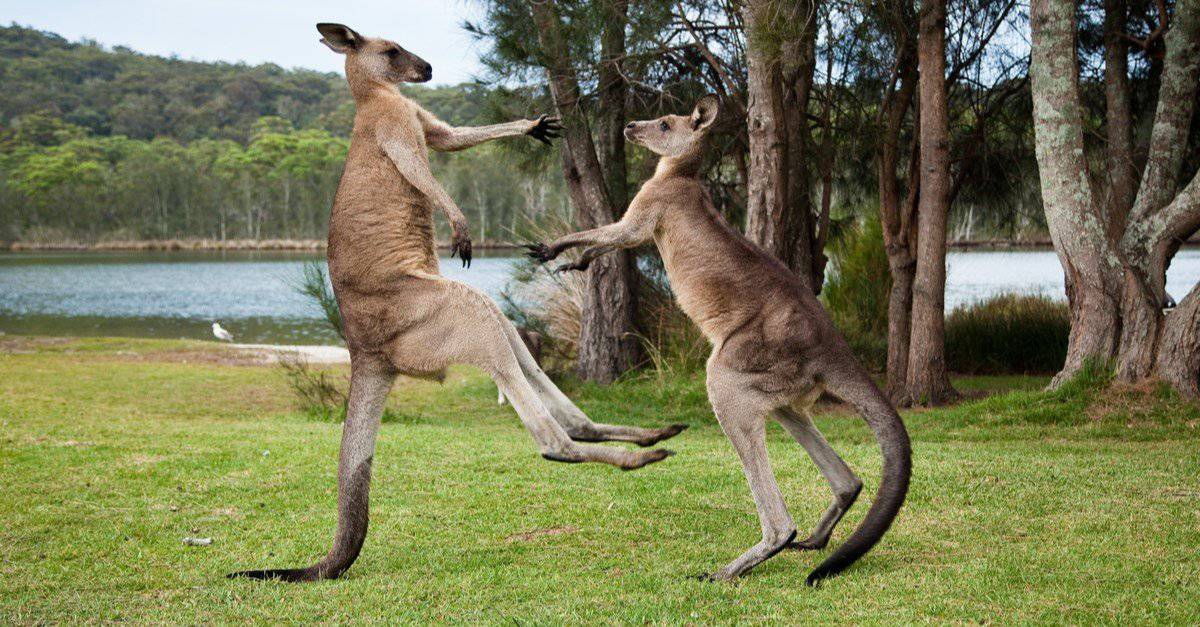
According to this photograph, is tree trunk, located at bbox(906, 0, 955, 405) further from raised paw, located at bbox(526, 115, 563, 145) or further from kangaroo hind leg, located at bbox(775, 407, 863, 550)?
raised paw, located at bbox(526, 115, 563, 145)

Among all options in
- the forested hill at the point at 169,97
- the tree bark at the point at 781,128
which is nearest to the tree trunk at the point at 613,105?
the tree bark at the point at 781,128

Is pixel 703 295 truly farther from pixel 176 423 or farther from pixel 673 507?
pixel 176 423

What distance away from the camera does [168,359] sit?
1666cm

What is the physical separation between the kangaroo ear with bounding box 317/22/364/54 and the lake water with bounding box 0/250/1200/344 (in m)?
11.4

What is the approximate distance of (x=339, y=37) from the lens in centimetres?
434

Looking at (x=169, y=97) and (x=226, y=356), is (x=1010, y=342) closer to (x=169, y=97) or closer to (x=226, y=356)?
(x=226, y=356)

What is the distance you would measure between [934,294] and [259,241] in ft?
219

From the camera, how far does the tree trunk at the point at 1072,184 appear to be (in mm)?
8953

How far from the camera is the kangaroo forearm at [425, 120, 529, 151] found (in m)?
4.50

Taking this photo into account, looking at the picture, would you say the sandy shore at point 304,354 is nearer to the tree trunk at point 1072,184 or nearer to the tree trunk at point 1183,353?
the tree trunk at point 1072,184

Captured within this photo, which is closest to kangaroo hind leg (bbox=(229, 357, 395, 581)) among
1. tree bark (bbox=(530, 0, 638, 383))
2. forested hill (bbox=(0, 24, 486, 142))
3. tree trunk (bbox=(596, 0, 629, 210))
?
tree trunk (bbox=(596, 0, 629, 210))

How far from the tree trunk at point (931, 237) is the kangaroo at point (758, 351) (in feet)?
19.5

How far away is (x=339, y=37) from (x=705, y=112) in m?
1.70

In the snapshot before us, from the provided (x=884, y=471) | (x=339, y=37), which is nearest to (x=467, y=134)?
(x=339, y=37)
